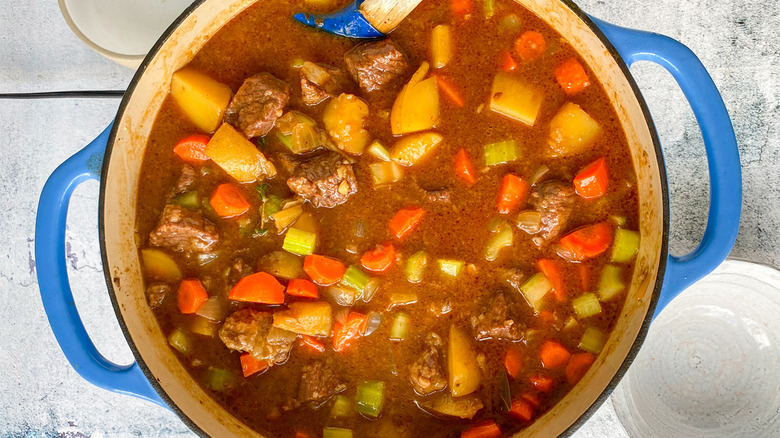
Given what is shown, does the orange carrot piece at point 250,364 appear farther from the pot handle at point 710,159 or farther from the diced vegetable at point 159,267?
the pot handle at point 710,159

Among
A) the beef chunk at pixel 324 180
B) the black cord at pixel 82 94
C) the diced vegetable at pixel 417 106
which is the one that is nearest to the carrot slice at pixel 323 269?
the beef chunk at pixel 324 180

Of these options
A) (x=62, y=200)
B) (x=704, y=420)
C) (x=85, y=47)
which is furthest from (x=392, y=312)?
(x=85, y=47)

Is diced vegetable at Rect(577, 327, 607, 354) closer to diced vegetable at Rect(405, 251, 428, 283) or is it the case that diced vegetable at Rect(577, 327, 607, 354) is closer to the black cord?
diced vegetable at Rect(405, 251, 428, 283)

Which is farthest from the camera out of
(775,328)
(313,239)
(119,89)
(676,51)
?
(119,89)

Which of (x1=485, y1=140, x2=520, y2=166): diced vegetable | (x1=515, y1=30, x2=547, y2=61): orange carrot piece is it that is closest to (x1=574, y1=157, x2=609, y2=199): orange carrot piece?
(x1=485, y1=140, x2=520, y2=166): diced vegetable

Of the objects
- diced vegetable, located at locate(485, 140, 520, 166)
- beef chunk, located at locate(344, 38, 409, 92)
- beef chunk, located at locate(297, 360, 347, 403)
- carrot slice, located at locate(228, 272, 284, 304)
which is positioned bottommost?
beef chunk, located at locate(297, 360, 347, 403)

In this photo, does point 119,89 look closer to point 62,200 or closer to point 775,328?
point 62,200
